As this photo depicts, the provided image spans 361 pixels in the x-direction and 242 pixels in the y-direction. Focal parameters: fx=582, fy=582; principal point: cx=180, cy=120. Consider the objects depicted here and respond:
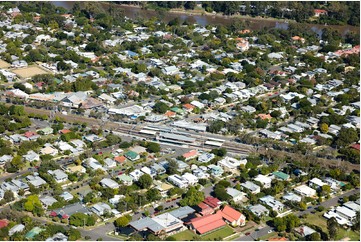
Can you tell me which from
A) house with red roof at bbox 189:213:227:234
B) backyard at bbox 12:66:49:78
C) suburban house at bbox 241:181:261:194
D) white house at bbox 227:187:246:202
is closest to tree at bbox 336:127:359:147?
suburban house at bbox 241:181:261:194

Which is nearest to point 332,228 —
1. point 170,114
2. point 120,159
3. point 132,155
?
→ point 132,155

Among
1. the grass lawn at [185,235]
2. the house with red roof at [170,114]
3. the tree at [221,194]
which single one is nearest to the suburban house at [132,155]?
the tree at [221,194]

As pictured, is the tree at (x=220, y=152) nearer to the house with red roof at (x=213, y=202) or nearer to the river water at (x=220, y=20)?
the house with red roof at (x=213, y=202)

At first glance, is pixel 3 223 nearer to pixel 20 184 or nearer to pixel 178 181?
pixel 20 184

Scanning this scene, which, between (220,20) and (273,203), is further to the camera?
(220,20)

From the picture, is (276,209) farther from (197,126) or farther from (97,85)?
(97,85)

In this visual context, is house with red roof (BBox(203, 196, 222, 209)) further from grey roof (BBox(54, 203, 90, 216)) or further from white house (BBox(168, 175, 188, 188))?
grey roof (BBox(54, 203, 90, 216))
